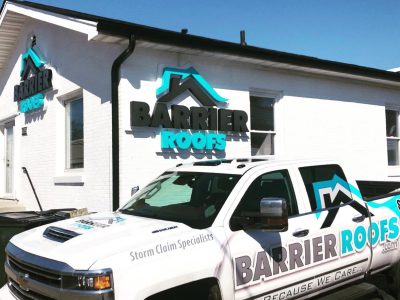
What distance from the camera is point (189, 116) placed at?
8609 millimetres

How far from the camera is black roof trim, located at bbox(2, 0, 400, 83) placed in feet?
24.1

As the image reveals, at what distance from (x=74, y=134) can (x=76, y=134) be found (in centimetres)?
12

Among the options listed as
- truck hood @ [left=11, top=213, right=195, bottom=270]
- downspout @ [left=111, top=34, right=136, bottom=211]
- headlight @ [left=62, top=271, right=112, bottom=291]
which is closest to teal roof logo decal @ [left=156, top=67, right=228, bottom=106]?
downspout @ [left=111, top=34, right=136, bottom=211]

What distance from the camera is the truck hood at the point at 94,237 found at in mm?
3117

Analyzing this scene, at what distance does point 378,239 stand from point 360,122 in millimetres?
8011

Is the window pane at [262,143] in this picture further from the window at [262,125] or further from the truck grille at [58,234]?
the truck grille at [58,234]

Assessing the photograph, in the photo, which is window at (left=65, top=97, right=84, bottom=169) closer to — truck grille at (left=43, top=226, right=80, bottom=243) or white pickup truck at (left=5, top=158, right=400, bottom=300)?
white pickup truck at (left=5, top=158, right=400, bottom=300)

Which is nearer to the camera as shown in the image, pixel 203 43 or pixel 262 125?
pixel 203 43

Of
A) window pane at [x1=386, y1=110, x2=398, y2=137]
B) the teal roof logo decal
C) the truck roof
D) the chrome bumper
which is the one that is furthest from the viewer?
window pane at [x1=386, y1=110, x2=398, y2=137]

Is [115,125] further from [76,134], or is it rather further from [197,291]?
[197,291]

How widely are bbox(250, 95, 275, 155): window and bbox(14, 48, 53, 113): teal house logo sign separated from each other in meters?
4.69

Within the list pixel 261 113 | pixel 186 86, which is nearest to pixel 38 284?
pixel 186 86

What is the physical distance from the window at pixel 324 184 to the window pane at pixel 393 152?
972 centimetres

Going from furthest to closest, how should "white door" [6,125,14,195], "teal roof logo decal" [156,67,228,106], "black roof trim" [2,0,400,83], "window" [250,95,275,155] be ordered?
"white door" [6,125,14,195]
"window" [250,95,275,155]
"teal roof logo decal" [156,67,228,106]
"black roof trim" [2,0,400,83]
